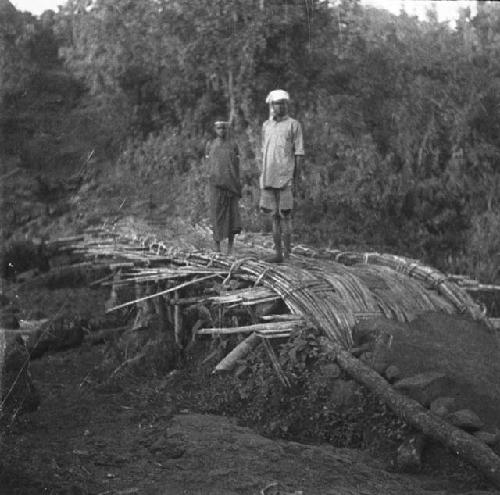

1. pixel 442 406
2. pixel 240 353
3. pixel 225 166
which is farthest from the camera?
pixel 225 166

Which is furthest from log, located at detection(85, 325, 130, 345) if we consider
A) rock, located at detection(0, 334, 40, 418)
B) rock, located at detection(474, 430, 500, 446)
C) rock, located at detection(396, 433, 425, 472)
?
rock, located at detection(474, 430, 500, 446)

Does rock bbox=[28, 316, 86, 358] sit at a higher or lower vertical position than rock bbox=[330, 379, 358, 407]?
lower

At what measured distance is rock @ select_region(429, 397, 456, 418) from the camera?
14.4 ft

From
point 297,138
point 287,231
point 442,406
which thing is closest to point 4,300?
point 287,231

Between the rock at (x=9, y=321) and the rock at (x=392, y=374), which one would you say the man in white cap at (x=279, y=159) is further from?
the rock at (x=9, y=321)

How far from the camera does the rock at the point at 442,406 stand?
4.40 metres

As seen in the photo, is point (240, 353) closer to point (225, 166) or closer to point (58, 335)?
point (225, 166)

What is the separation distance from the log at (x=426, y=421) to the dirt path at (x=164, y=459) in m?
0.19

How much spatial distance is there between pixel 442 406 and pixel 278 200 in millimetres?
2889

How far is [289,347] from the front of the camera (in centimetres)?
548

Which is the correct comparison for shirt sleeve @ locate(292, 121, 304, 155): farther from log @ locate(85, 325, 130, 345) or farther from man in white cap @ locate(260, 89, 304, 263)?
log @ locate(85, 325, 130, 345)

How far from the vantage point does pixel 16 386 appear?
475 cm

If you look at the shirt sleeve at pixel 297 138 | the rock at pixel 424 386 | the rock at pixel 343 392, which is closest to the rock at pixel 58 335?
the shirt sleeve at pixel 297 138

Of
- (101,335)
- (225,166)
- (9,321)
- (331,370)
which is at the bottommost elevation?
(101,335)
